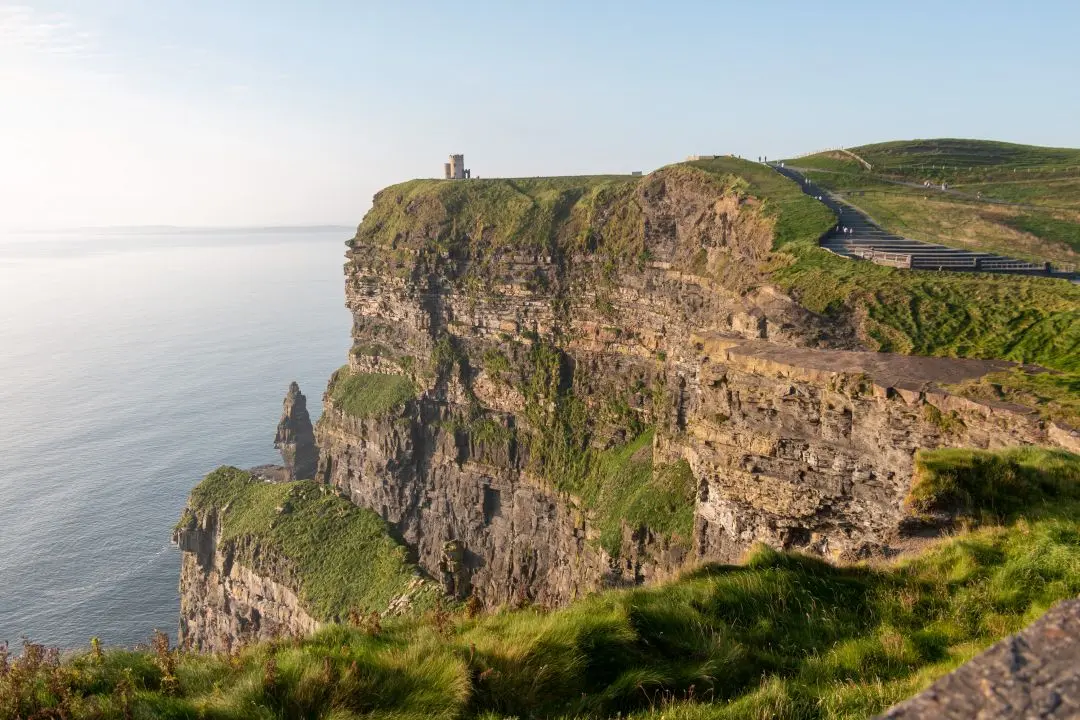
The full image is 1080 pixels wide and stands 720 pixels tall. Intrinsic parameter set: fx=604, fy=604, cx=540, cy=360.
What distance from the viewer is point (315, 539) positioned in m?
45.3

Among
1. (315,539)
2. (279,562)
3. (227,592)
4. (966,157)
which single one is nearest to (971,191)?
(966,157)

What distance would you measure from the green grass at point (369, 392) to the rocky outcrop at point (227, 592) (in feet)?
52.2

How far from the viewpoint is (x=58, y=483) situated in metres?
90.2

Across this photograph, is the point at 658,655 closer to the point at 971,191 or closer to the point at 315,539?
the point at 315,539

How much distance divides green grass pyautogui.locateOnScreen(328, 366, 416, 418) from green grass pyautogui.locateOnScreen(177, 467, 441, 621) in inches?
410

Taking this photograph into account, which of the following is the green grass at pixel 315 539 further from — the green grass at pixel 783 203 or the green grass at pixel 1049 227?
the green grass at pixel 1049 227

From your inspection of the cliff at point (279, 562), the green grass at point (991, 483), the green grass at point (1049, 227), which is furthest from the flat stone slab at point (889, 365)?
the cliff at point (279, 562)

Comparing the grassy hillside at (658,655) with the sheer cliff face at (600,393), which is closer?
the grassy hillside at (658,655)

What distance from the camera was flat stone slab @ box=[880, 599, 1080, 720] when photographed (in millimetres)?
3592

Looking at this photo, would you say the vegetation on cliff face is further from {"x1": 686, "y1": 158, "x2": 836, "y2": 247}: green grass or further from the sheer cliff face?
{"x1": 686, "y1": 158, "x2": 836, "y2": 247}: green grass

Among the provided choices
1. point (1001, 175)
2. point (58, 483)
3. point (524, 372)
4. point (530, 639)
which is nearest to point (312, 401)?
point (58, 483)

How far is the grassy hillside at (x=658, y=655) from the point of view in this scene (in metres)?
6.69

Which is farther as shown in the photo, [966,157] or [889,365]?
[966,157]

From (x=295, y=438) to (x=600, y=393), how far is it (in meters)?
45.6
